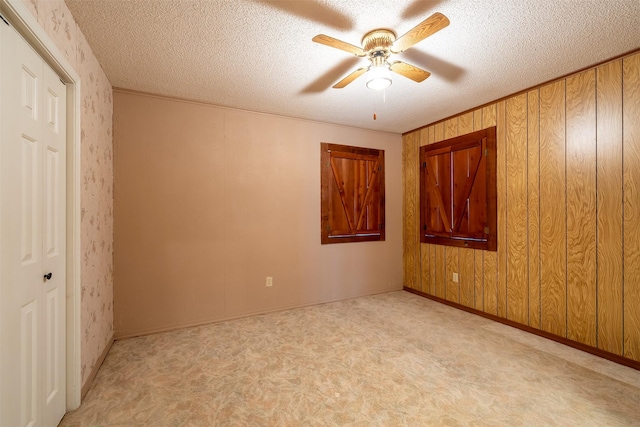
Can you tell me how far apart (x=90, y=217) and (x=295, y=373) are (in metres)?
1.99

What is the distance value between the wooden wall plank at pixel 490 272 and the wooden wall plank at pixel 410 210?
42.0 inches

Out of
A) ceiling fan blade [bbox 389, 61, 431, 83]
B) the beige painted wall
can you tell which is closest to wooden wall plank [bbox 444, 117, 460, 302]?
the beige painted wall

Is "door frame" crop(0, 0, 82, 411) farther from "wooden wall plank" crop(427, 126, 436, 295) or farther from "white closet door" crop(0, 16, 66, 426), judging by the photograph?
"wooden wall plank" crop(427, 126, 436, 295)

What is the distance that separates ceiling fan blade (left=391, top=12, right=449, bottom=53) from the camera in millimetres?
1536

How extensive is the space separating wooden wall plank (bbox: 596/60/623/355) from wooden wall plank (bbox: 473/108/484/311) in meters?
1.08

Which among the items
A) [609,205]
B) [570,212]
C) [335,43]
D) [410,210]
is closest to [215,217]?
[335,43]

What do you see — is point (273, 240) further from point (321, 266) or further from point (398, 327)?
point (398, 327)

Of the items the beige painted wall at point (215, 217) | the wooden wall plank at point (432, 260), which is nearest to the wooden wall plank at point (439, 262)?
the wooden wall plank at point (432, 260)

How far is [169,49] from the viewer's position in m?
2.18

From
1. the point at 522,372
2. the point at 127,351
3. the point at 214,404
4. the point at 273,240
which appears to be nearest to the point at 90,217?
the point at 127,351

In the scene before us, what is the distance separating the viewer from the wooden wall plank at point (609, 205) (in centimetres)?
236

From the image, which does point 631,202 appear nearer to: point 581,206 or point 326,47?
point 581,206

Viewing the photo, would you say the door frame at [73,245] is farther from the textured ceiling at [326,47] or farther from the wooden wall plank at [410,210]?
the wooden wall plank at [410,210]

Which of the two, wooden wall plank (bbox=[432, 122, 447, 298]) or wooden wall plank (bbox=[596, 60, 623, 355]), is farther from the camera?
wooden wall plank (bbox=[432, 122, 447, 298])
